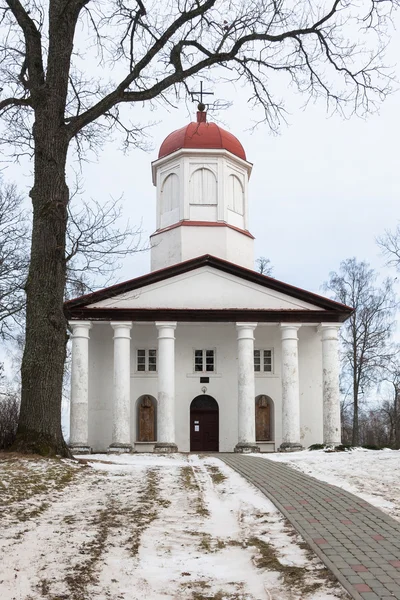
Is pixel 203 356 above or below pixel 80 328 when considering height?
below

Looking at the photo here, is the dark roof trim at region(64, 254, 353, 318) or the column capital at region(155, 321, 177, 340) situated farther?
the dark roof trim at region(64, 254, 353, 318)

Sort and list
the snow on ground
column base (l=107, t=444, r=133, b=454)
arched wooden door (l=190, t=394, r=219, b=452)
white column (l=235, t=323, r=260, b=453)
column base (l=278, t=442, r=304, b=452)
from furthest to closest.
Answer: arched wooden door (l=190, t=394, r=219, b=452) → white column (l=235, t=323, r=260, b=453) → column base (l=278, t=442, r=304, b=452) → column base (l=107, t=444, r=133, b=454) → the snow on ground

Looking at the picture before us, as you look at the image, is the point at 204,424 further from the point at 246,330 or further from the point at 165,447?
the point at 246,330

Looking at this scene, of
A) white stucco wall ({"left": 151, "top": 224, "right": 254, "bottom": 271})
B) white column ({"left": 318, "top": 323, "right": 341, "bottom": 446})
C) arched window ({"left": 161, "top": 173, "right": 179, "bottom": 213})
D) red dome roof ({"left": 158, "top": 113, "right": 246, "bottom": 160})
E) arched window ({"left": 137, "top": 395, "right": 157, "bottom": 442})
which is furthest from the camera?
arched window ({"left": 161, "top": 173, "right": 179, "bottom": 213})

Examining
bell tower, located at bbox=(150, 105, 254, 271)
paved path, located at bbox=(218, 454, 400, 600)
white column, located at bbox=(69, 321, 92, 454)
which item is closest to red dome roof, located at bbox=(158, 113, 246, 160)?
bell tower, located at bbox=(150, 105, 254, 271)

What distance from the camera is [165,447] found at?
23484 millimetres

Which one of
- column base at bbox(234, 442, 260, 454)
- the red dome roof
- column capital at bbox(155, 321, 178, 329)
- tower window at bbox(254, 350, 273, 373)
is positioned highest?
the red dome roof

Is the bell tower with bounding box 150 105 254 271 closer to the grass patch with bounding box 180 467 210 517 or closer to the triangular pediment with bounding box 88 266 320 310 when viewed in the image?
the triangular pediment with bounding box 88 266 320 310

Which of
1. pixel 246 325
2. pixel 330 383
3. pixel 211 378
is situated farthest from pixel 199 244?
pixel 330 383

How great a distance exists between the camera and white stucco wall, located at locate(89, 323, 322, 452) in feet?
84.8

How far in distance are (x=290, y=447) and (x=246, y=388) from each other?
7.96ft

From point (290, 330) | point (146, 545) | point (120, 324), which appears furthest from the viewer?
point (290, 330)

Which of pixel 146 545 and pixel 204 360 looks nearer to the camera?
pixel 146 545

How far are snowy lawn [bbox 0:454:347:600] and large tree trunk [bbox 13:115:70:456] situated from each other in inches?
90.9
